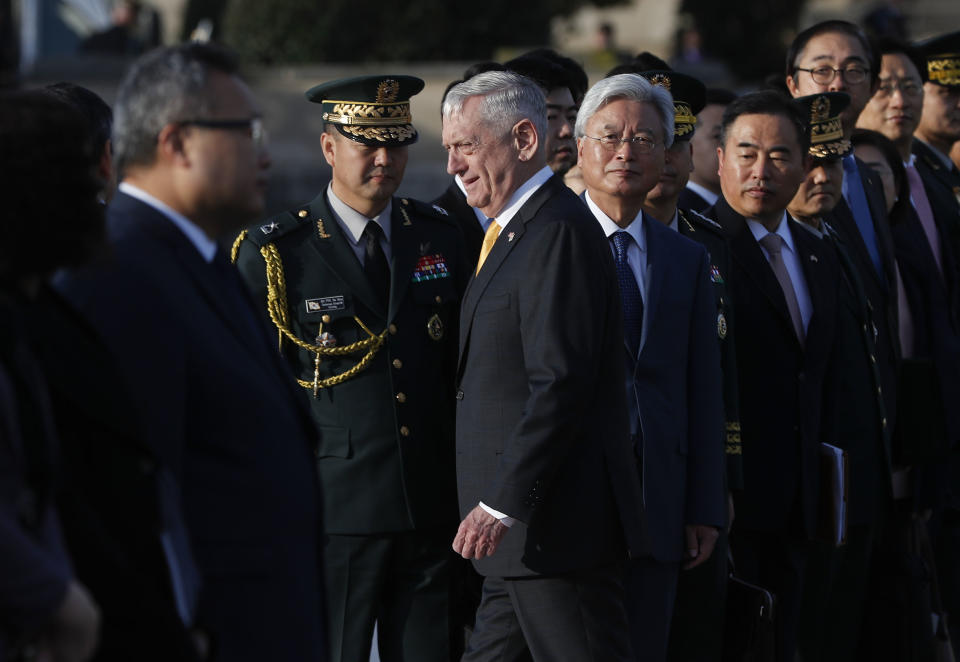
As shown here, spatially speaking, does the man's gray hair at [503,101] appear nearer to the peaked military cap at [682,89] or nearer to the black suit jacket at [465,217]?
the black suit jacket at [465,217]

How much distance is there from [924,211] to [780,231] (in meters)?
1.67

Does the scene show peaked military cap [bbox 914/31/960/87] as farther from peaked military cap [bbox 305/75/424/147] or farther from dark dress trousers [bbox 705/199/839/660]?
peaked military cap [bbox 305/75/424/147]

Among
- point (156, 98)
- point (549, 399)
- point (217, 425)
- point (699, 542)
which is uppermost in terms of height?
point (156, 98)

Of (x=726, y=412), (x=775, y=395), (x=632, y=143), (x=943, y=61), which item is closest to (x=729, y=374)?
(x=726, y=412)

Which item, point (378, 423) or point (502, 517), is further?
point (378, 423)

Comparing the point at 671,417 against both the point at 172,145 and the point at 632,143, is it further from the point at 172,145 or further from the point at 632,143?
the point at 172,145

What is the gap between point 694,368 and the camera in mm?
4523

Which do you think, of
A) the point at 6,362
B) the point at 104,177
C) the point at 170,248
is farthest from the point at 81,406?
the point at 104,177

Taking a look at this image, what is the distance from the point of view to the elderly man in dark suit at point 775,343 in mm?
5020

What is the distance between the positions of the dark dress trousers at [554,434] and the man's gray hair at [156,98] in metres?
1.23

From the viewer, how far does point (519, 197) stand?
4.08 meters

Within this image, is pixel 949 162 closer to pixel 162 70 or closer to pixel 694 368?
pixel 694 368

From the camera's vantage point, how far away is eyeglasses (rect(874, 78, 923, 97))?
6.78m

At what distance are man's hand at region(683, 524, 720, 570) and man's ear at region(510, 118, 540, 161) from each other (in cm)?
127
